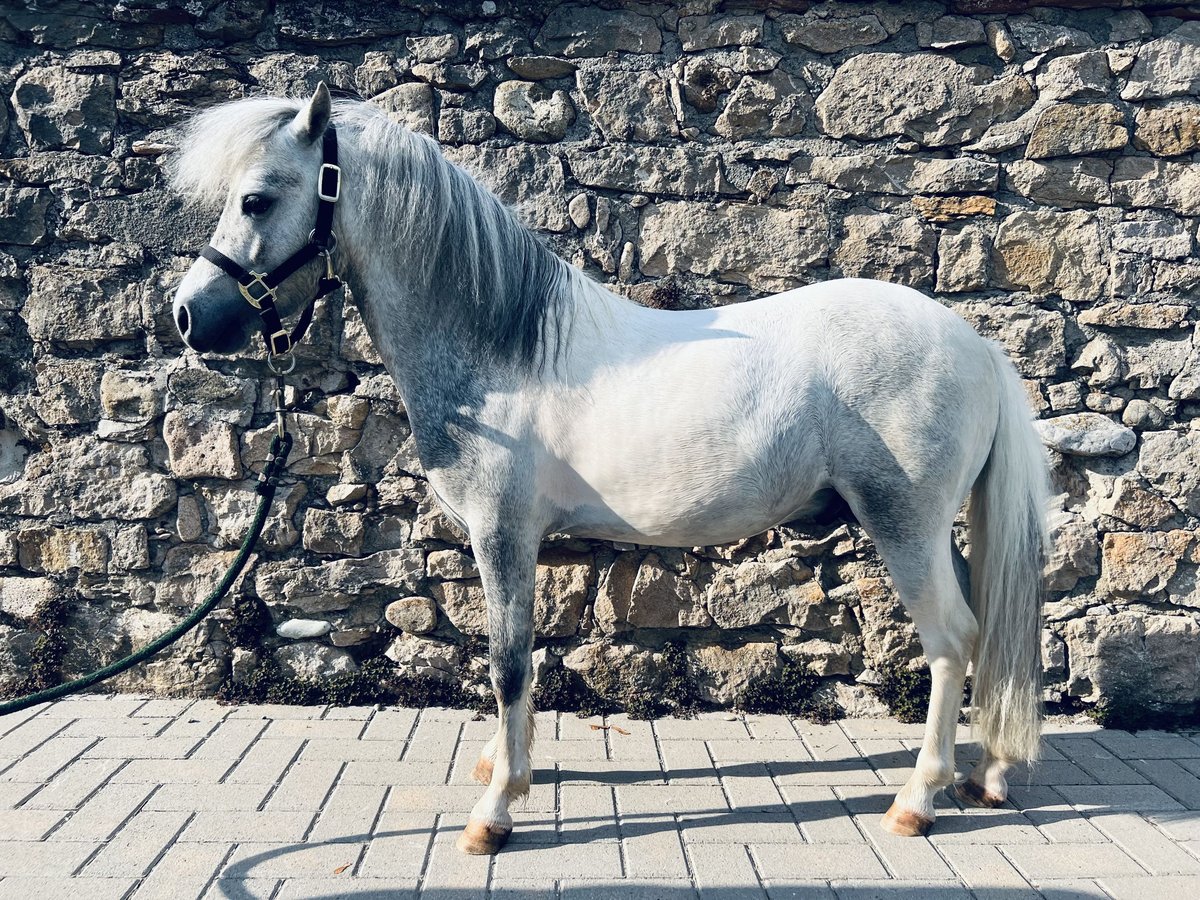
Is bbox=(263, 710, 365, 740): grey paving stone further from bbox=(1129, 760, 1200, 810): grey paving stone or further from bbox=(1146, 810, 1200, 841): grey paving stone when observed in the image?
bbox=(1129, 760, 1200, 810): grey paving stone

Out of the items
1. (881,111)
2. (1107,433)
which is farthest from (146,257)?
(1107,433)

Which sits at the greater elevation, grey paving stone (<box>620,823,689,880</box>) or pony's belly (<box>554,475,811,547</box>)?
pony's belly (<box>554,475,811,547</box>)

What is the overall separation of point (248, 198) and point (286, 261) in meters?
0.19

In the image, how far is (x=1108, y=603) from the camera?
337cm

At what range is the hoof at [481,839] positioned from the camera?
2.32 metres

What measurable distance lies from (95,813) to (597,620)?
1.87 meters

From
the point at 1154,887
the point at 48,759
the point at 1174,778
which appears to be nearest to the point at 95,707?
the point at 48,759

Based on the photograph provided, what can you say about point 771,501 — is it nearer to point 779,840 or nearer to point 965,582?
point 965,582

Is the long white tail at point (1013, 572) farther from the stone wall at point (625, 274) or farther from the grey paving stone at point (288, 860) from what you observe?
the grey paving stone at point (288, 860)

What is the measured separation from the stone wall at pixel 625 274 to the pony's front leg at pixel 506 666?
921 mm

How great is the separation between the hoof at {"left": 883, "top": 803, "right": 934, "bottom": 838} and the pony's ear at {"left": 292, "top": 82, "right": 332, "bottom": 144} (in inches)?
→ 106

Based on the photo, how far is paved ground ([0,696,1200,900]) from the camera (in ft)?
7.18

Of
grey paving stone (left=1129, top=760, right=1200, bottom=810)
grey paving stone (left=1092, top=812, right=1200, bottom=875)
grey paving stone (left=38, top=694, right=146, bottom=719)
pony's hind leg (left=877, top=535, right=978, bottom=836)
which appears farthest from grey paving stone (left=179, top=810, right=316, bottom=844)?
grey paving stone (left=1129, top=760, right=1200, bottom=810)

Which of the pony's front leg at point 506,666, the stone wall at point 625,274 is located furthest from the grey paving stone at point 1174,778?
the pony's front leg at point 506,666
